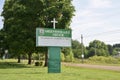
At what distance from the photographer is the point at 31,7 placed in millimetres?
49656

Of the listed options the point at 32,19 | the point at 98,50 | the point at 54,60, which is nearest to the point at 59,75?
the point at 54,60

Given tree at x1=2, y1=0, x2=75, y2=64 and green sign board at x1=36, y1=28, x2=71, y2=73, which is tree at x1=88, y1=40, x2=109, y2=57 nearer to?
tree at x1=2, y1=0, x2=75, y2=64

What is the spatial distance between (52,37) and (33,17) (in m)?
17.1

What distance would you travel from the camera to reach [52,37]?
32.7m

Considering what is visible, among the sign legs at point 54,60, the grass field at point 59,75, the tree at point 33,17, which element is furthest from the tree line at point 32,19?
the grass field at point 59,75

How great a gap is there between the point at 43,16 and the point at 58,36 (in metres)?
15.6

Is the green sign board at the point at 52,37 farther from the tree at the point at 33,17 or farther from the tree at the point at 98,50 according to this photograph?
the tree at the point at 98,50

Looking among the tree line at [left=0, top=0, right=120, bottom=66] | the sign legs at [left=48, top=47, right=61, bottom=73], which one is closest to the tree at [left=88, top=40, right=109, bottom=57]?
the tree line at [left=0, top=0, right=120, bottom=66]

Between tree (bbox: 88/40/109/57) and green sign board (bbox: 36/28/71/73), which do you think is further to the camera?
tree (bbox: 88/40/109/57)

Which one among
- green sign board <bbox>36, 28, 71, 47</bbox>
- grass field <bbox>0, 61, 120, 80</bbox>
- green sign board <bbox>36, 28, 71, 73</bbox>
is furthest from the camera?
green sign board <bbox>36, 28, 71, 73</bbox>

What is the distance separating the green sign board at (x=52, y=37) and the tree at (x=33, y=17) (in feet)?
45.0

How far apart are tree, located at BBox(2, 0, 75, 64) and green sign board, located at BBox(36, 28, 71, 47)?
13705 mm

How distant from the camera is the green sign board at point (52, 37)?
32.1 m

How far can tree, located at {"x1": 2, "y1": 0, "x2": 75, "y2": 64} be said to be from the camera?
47562mm
